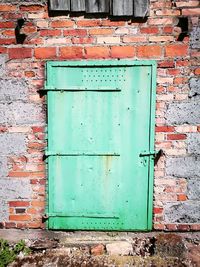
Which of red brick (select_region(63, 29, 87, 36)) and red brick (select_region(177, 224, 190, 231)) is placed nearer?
red brick (select_region(63, 29, 87, 36))

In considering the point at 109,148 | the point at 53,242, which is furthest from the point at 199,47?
the point at 53,242

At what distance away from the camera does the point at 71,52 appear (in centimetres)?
341

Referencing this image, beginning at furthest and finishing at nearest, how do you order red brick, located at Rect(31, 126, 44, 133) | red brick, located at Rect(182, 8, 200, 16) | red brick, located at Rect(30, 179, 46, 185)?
red brick, located at Rect(30, 179, 46, 185) → red brick, located at Rect(31, 126, 44, 133) → red brick, located at Rect(182, 8, 200, 16)

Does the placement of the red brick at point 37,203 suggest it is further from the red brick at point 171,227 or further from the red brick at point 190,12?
the red brick at point 190,12

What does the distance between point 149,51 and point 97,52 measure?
1.83ft

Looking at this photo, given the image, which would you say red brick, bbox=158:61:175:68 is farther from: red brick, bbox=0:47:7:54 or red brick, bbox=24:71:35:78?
red brick, bbox=0:47:7:54

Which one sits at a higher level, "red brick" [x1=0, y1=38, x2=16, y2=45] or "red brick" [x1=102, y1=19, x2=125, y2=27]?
"red brick" [x1=102, y1=19, x2=125, y2=27]

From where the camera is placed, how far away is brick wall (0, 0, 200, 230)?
336 cm

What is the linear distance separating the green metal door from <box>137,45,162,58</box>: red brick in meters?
0.09

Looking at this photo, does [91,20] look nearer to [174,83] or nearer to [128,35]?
[128,35]

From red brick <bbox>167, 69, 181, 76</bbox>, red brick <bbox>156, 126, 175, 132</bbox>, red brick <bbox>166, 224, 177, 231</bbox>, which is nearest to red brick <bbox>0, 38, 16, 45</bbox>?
red brick <bbox>167, 69, 181, 76</bbox>

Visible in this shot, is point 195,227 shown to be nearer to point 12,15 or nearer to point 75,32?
point 75,32

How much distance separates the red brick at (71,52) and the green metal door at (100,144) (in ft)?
0.26

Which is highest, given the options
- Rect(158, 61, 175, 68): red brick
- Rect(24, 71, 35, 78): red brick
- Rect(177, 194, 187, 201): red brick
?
Rect(158, 61, 175, 68): red brick
